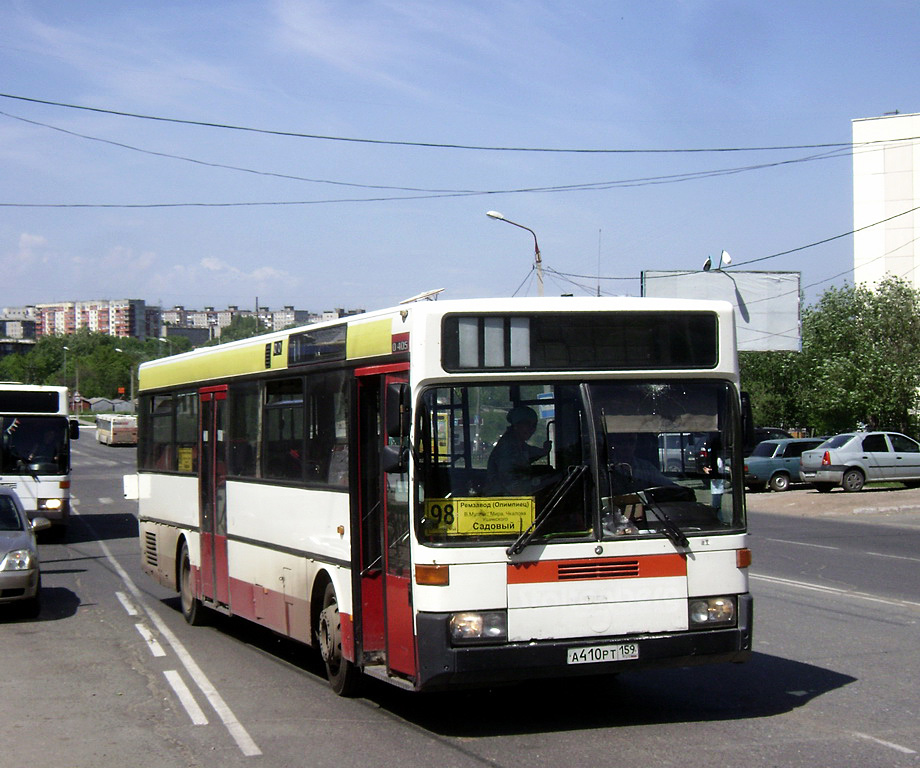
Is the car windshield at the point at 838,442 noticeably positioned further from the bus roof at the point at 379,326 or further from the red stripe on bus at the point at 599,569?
the red stripe on bus at the point at 599,569

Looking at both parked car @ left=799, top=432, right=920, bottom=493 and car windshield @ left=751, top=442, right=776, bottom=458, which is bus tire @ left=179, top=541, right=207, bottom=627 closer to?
parked car @ left=799, top=432, right=920, bottom=493

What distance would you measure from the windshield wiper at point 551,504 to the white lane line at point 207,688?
6.39ft

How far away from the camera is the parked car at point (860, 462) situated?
32125 millimetres

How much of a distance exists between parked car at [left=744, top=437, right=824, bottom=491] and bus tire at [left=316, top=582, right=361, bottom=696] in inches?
1130

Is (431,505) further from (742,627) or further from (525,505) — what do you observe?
(742,627)

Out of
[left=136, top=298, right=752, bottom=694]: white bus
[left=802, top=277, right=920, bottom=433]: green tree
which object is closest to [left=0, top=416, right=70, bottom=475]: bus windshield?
[left=136, top=298, right=752, bottom=694]: white bus

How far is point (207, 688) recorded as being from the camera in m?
8.77

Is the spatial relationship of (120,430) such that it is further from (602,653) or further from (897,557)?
(602,653)

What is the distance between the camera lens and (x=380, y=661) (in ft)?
25.0

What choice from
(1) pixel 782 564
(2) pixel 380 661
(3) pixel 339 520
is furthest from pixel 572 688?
(1) pixel 782 564

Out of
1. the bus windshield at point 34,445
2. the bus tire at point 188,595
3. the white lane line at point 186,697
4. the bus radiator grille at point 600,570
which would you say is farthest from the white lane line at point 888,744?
the bus windshield at point 34,445

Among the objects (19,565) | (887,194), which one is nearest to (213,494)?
(19,565)

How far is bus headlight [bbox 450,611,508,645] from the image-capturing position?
6.61m

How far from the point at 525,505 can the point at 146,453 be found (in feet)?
28.8
